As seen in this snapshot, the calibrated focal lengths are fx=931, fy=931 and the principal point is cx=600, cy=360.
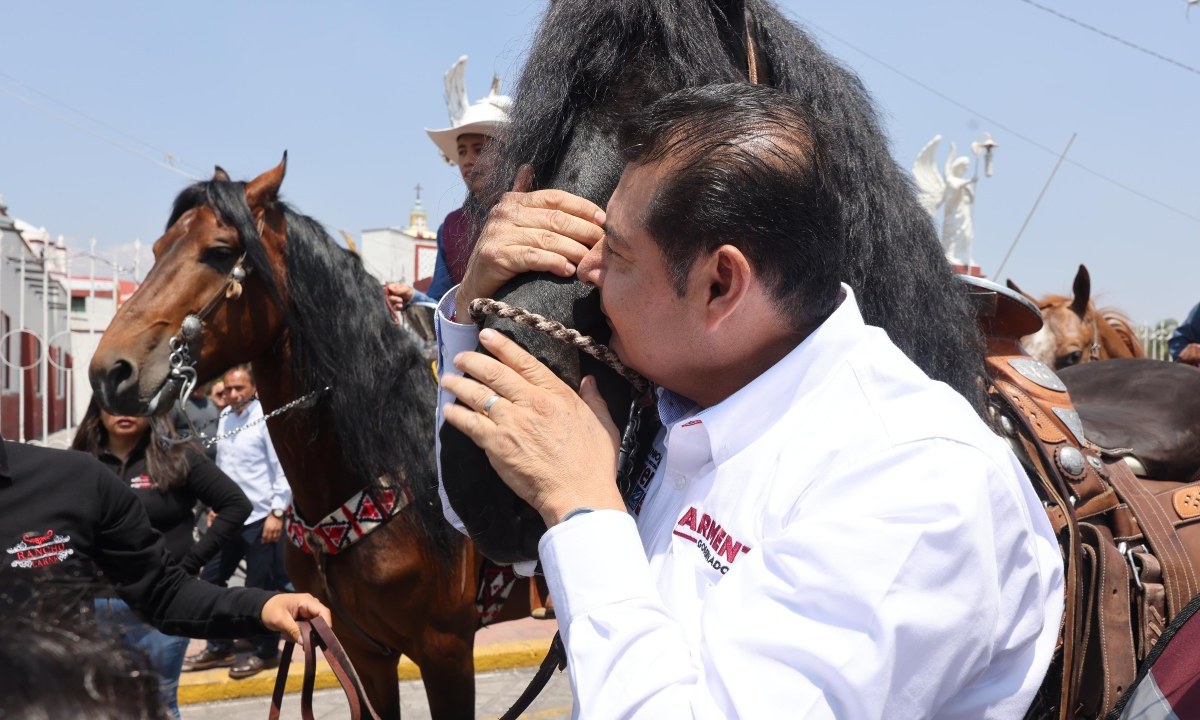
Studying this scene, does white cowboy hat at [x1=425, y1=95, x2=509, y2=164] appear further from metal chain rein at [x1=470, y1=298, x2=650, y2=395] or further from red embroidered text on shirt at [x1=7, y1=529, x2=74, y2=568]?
metal chain rein at [x1=470, y1=298, x2=650, y2=395]

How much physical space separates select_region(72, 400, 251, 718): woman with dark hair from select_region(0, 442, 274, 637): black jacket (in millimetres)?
1901

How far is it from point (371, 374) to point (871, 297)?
7.18 ft

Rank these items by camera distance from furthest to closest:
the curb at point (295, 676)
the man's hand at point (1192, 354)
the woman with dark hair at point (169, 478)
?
the curb at point (295, 676) < the man's hand at point (1192, 354) < the woman with dark hair at point (169, 478)

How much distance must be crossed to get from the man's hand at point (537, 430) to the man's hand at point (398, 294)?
2892 millimetres

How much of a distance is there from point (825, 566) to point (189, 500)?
4.37m

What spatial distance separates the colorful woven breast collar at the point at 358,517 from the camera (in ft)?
A: 10.6

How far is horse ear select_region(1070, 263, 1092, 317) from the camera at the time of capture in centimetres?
564

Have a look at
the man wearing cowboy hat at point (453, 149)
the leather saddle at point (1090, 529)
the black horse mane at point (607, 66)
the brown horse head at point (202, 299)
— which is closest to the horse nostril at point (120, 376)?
the brown horse head at point (202, 299)

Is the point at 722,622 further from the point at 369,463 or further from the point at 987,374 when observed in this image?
the point at 369,463

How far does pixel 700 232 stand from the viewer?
3.45ft

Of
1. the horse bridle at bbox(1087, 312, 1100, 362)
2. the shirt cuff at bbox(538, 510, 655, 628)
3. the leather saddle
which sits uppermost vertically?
the shirt cuff at bbox(538, 510, 655, 628)

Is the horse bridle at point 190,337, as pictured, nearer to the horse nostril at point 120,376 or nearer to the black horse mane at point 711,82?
the horse nostril at point 120,376

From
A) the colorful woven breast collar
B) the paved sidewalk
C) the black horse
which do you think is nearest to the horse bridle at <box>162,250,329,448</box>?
the colorful woven breast collar

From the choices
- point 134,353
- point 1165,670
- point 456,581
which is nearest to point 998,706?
point 1165,670
